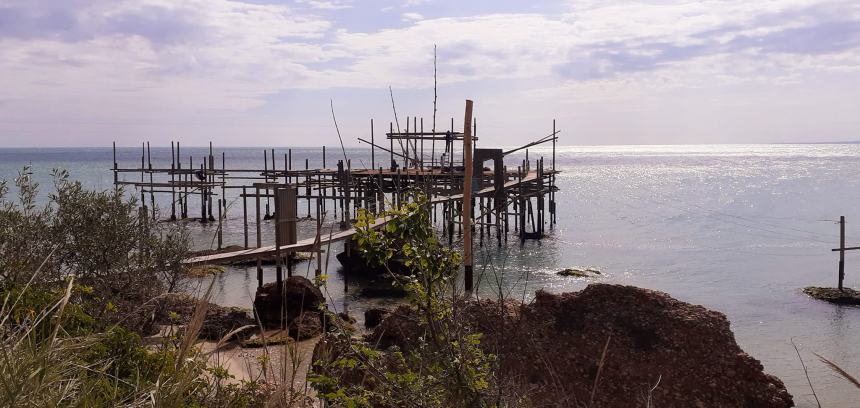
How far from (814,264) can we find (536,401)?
72.8 ft

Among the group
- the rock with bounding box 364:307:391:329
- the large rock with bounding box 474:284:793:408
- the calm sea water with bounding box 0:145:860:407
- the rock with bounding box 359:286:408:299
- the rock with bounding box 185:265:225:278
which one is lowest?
the calm sea water with bounding box 0:145:860:407

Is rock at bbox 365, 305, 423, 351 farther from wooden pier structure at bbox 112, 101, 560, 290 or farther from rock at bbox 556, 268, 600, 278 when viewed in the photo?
rock at bbox 556, 268, 600, 278

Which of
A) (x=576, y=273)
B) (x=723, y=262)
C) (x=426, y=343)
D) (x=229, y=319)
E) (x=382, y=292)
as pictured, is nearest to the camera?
(x=426, y=343)

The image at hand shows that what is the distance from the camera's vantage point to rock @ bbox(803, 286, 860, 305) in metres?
18.0

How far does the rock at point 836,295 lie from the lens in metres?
18.0

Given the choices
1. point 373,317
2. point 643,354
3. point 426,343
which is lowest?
point 373,317

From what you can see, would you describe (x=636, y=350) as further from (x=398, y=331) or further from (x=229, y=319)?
(x=229, y=319)

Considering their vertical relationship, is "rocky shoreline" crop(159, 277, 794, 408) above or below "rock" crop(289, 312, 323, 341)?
above

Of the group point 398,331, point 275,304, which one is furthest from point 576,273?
point 398,331

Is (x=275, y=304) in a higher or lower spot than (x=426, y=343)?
lower

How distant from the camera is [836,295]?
18562 mm

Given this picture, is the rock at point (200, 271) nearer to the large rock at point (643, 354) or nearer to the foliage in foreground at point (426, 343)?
the foliage in foreground at point (426, 343)

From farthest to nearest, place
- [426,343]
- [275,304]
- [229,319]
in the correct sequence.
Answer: [275,304]
[229,319]
[426,343]

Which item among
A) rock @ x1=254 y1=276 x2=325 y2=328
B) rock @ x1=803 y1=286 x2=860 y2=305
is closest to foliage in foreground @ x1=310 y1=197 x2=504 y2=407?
rock @ x1=254 y1=276 x2=325 y2=328
